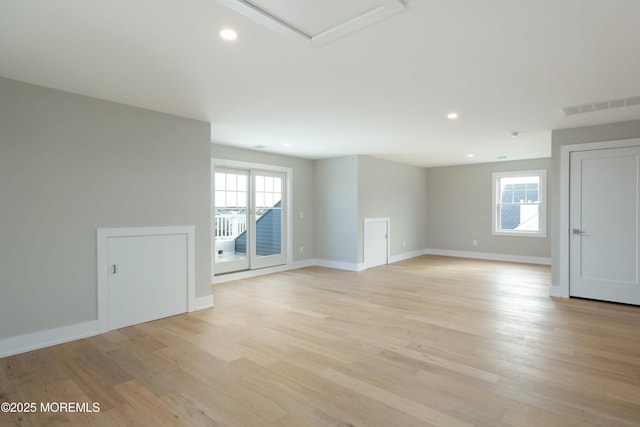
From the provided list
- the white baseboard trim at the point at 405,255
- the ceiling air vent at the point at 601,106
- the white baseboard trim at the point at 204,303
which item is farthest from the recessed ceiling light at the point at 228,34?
the white baseboard trim at the point at 405,255

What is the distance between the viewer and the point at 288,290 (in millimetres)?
5145

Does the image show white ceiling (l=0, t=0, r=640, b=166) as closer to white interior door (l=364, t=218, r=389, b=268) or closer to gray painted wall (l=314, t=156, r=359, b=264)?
gray painted wall (l=314, t=156, r=359, b=264)

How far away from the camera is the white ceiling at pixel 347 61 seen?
1955 millimetres

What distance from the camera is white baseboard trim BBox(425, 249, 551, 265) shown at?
24.9 ft

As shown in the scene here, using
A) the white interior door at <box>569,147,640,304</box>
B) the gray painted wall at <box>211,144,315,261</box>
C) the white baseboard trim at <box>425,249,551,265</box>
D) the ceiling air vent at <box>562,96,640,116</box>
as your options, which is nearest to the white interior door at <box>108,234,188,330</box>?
the gray painted wall at <box>211,144,315,261</box>

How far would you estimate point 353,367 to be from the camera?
2615 millimetres

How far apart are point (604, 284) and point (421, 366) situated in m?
3.55

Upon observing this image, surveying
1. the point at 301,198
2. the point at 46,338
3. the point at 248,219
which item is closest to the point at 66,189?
the point at 46,338

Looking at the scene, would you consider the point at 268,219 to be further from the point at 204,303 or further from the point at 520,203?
the point at 520,203

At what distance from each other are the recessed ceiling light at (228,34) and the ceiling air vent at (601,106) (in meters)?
3.62

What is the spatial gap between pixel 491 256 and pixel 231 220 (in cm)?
633

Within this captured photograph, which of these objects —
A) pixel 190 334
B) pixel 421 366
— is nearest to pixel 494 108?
pixel 421 366

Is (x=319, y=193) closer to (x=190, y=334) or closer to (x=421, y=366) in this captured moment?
(x=190, y=334)

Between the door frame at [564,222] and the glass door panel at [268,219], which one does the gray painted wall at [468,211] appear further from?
the glass door panel at [268,219]
